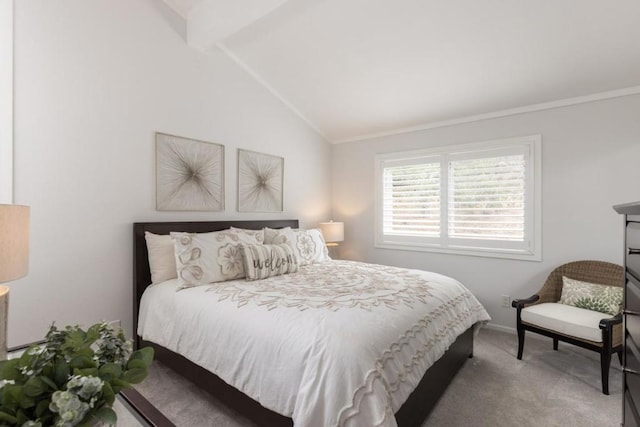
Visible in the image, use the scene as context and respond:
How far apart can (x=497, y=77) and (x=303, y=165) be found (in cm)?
244

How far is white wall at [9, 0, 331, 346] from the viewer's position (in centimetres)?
219

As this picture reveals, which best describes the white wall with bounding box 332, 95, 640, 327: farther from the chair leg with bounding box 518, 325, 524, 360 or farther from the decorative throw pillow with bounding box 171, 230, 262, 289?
the decorative throw pillow with bounding box 171, 230, 262, 289

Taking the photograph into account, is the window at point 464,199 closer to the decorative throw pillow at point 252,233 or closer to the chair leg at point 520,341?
the chair leg at point 520,341

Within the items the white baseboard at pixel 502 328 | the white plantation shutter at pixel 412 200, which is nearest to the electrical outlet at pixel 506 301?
the white baseboard at pixel 502 328

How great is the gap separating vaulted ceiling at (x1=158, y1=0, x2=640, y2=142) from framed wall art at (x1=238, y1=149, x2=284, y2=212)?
93cm

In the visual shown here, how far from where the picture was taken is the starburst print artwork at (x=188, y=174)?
2.86m

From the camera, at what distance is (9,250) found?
1.18 m

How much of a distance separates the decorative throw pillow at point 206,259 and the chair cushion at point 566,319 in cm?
248

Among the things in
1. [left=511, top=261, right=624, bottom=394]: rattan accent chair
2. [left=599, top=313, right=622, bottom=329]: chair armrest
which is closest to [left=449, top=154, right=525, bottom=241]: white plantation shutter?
[left=511, top=261, right=624, bottom=394]: rattan accent chair

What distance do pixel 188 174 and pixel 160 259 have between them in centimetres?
89

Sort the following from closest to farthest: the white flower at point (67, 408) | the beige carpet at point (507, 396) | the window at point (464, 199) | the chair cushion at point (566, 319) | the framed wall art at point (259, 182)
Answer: the white flower at point (67, 408) < the beige carpet at point (507, 396) < the chair cushion at point (566, 319) < the window at point (464, 199) < the framed wall art at point (259, 182)

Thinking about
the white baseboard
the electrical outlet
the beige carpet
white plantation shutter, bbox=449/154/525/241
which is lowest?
the beige carpet

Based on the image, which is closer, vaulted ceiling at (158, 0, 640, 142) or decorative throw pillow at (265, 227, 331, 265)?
vaulted ceiling at (158, 0, 640, 142)

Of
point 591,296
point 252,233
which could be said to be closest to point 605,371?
point 591,296
